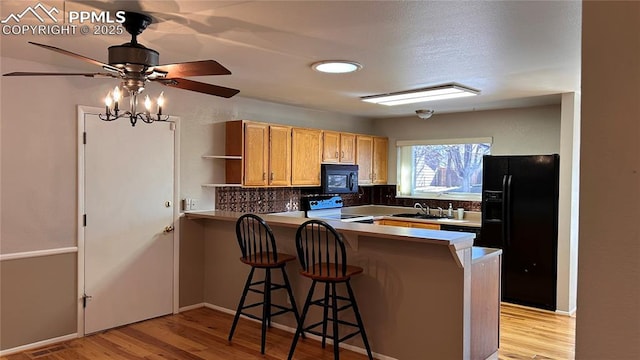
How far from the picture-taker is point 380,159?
688 centimetres

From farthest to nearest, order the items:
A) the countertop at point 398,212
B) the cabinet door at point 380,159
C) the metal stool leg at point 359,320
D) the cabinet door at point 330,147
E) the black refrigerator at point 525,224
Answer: the cabinet door at point 380,159, the cabinet door at point 330,147, the countertop at point 398,212, the black refrigerator at point 525,224, the metal stool leg at point 359,320

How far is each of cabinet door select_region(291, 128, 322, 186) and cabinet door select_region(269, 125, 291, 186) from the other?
3.3 inches

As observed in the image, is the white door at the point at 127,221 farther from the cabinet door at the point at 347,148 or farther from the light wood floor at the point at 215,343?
the cabinet door at the point at 347,148

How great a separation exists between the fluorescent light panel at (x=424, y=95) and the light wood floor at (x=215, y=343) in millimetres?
2248

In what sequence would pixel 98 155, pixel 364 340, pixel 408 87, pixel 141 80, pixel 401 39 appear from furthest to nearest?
pixel 408 87, pixel 98 155, pixel 364 340, pixel 401 39, pixel 141 80

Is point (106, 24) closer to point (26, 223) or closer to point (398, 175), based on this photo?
point (26, 223)

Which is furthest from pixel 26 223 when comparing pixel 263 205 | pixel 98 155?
pixel 263 205

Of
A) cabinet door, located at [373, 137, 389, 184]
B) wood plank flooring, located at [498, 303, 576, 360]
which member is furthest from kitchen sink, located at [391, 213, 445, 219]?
wood plank flooring, located at [498, 303, 576, 360]

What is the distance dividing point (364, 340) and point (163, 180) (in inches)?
95.9

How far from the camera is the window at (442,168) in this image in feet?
20.6

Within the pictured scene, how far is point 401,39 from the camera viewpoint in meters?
2.83

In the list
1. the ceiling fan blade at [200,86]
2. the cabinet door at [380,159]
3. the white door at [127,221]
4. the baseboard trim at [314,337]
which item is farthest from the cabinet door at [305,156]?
the ceiling fan blade at [200,86]

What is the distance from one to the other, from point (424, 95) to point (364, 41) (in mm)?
1893

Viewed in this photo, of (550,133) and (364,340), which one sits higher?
(550,133)
